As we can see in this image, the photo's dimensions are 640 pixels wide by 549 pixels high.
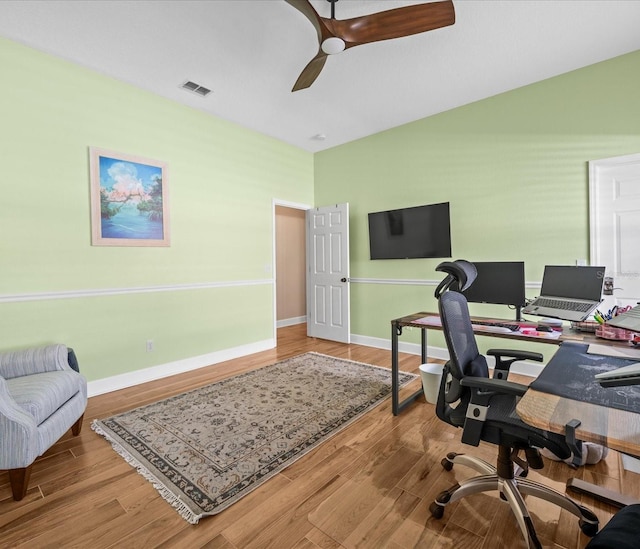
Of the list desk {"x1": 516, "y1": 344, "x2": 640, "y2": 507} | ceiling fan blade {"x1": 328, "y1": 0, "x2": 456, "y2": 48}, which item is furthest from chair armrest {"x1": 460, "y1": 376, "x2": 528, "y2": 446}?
ceiling fan blade {"x1": 328, "y1": 0, "x2": 456, "y2": 48}

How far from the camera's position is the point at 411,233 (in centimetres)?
425

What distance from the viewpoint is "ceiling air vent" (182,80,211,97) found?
3287mm

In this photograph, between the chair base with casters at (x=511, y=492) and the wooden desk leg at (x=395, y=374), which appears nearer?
the chair base with casters at (x=511, y=492)

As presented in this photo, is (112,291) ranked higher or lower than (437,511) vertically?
higher

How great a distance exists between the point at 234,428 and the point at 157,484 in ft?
2.14

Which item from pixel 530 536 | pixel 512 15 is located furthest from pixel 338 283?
pixel 530 536

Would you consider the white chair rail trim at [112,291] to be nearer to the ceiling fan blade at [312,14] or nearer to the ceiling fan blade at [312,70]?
the ceiling fan blade at [312,70]

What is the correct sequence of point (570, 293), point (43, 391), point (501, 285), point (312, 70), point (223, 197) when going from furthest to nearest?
1. point (223, 197)
2. point (501, 285)
3. point (312, 70)
4. point (570, 293)
5. point (43, 391)

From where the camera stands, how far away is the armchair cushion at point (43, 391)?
6.07 ft

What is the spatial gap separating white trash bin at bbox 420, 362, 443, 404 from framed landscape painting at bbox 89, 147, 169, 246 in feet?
9.72

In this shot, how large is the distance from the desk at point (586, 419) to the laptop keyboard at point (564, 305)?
1467mm

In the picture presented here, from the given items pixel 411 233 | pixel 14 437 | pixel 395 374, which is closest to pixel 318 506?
pixel 395 374

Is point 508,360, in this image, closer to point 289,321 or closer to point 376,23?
point 376,23

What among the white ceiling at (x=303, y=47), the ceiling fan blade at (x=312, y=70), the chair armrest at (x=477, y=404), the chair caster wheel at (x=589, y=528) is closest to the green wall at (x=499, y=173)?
the white ceiling at (x=303, y=47)
